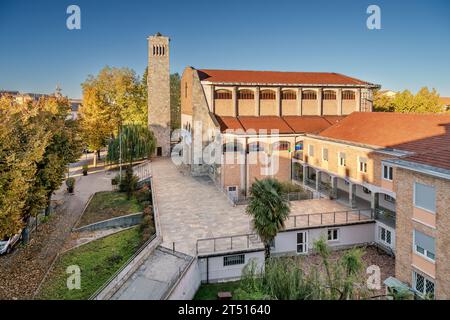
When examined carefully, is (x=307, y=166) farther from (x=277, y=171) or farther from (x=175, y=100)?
(x=175, y=100)

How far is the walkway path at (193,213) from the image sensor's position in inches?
759

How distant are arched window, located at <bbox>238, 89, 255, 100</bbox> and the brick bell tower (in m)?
16.6

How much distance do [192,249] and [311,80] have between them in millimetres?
27455

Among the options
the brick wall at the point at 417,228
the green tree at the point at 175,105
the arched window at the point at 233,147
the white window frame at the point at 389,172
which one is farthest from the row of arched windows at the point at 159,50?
the brick wall at the point at 417,228

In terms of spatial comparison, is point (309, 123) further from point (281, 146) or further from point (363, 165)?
point (363, 165)

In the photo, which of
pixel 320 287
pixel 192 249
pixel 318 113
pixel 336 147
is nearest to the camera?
pixel 320 287

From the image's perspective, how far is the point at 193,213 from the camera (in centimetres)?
2331

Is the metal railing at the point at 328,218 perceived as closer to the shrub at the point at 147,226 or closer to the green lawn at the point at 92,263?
the shrub at the point at 147,226

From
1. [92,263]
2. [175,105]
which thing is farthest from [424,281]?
[175,105]

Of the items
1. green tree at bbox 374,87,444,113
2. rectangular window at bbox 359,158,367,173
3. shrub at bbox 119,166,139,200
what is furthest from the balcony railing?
green tree at bbox 374,87,444,113

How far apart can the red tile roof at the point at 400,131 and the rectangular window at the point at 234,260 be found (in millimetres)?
9148

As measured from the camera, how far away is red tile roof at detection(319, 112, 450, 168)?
19877 mm

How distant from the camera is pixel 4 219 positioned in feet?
51.3

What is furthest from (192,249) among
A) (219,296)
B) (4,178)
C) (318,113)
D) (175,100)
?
(175,100)
